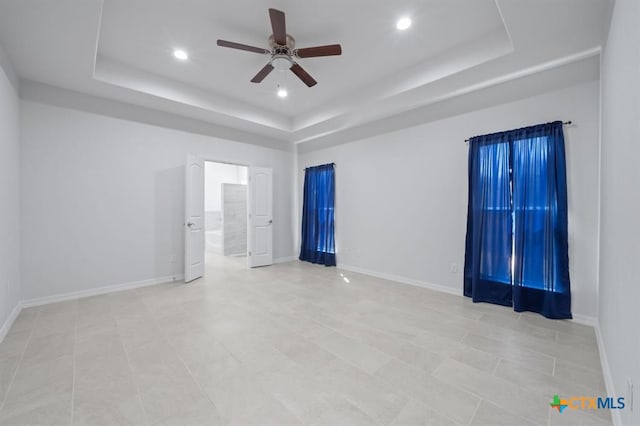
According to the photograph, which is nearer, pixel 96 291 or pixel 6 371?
pixel 6 371

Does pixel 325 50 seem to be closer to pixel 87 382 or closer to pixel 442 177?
pixel 442 177

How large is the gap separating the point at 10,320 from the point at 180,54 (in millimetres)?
3470

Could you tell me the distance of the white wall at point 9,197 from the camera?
2588 mm

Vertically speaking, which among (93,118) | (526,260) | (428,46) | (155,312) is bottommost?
(155,312)

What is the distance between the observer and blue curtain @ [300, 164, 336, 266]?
555 centimetres

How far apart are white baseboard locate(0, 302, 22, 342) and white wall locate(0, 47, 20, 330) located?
46mm

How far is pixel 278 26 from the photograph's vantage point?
2.35 m

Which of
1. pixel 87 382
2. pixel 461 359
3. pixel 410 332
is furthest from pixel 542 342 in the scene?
pixel 87 382

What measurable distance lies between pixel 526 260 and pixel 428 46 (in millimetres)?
2787

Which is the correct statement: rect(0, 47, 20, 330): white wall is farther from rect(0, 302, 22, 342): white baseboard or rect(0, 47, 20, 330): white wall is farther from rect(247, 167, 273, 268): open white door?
rect(247, 167, 273, 268): open white door

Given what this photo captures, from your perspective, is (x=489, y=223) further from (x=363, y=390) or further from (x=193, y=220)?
(x=193, y=220)

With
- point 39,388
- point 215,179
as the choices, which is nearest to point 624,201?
point 39,388

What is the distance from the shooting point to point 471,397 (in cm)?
170

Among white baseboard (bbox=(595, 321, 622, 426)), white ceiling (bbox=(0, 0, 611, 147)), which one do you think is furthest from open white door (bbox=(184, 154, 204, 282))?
white baseboard (bbox=(595, 321, 622, 426))
